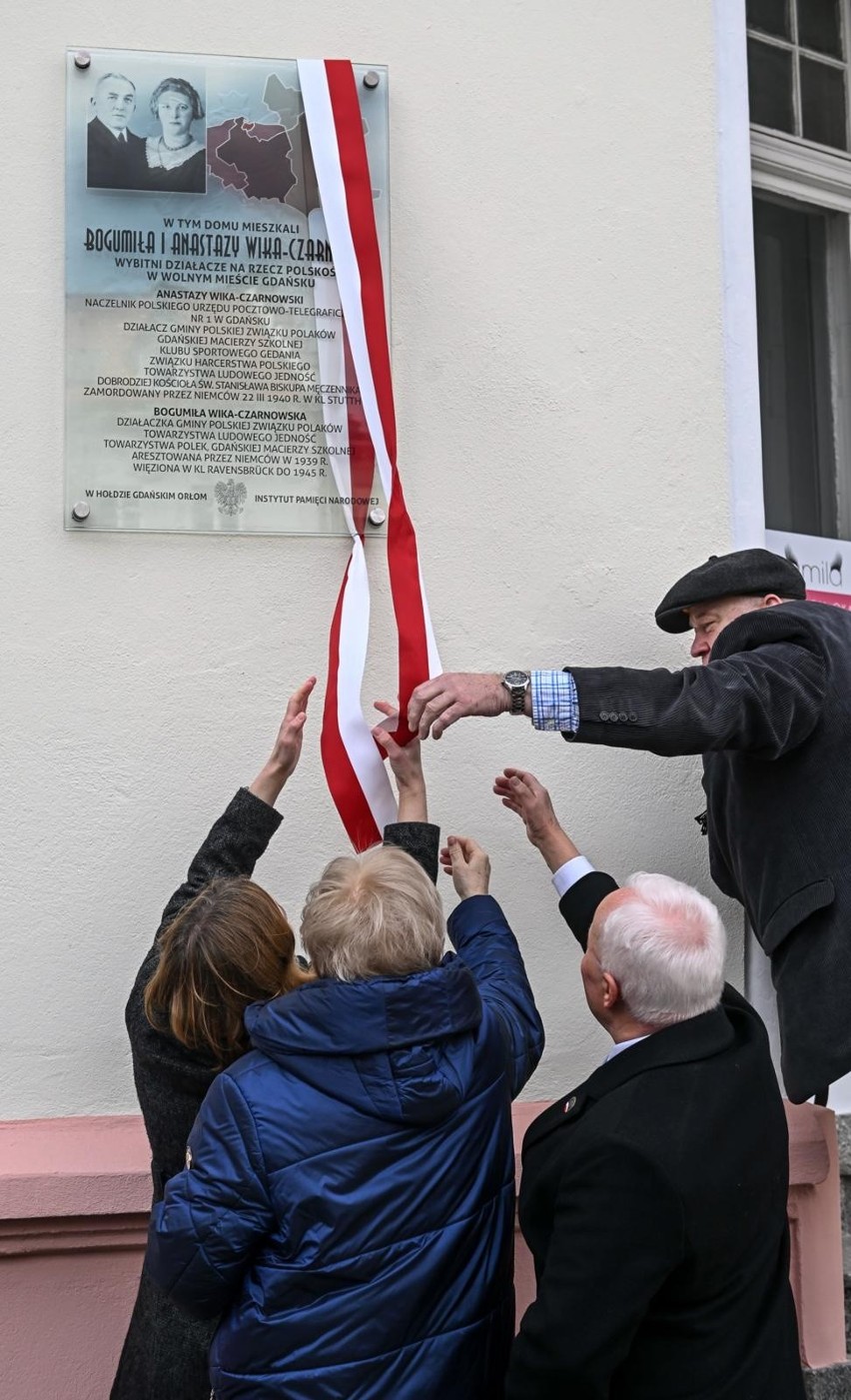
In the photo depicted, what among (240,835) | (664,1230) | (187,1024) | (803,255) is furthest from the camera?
(803,255)

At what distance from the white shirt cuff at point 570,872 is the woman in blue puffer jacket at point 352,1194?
34.1 inches

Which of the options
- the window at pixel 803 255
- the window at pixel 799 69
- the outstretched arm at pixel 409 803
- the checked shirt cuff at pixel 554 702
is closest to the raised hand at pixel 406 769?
the outstretched arm at pixel 409 803

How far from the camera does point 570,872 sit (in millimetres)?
2863

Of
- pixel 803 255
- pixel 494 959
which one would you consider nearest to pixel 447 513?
pixel 494 959

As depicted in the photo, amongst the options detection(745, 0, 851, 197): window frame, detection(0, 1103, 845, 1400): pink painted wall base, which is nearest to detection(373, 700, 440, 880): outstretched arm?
detection(0, 1103, 845, 1400): pink painted wall base

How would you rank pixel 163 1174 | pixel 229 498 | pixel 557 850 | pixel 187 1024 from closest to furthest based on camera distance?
1. pixel 187 1024
2. pixel 163 1174
3. pixel 557 850
4. pixel 229 498

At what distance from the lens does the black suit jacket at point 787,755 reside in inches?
102

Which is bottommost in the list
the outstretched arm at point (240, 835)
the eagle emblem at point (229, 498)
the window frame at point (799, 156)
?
the outstretched arm at point (240, 835)

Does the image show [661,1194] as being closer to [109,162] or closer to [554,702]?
[554,702]

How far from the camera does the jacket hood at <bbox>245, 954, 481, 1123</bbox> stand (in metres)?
1.91

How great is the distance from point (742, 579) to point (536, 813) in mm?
670

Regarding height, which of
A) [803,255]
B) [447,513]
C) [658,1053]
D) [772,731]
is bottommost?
[658,1053]

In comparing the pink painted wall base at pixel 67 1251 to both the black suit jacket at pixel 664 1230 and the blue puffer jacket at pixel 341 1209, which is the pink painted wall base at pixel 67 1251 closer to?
the blue puffer jacket at pixel 341 1209

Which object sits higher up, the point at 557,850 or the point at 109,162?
the point at 109,162
